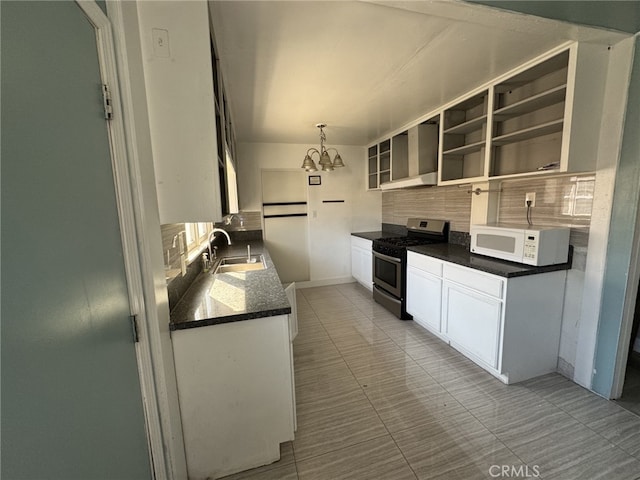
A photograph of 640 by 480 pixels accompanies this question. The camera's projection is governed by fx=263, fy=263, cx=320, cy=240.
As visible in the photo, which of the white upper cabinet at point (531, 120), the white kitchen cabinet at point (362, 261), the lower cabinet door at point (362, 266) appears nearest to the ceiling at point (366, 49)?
the white upper cabinet at point (531, 120)

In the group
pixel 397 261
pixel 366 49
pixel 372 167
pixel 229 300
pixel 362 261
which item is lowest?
pixel 362 261

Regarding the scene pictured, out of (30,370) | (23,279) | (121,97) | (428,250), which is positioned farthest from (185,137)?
(428,250)

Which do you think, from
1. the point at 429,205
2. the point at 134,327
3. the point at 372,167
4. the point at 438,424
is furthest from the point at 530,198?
the point at 134,327

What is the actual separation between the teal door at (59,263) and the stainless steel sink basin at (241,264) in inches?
68.2

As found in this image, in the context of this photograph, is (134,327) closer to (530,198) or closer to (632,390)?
(530,198)

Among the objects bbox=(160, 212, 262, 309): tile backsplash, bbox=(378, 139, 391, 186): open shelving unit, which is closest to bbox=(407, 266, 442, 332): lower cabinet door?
bbox=(378, 139, 391, 186): open shelving unit

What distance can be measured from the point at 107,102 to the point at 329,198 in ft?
11.9

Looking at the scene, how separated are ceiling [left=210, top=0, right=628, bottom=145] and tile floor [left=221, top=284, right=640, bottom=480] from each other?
2.27 metres

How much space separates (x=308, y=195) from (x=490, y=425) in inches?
137

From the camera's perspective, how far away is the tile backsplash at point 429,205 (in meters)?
2.95

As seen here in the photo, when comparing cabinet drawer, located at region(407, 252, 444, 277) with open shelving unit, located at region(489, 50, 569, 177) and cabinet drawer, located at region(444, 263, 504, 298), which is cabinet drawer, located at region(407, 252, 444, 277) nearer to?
cabinet drawer, located at region(444, 263, 504, 298)

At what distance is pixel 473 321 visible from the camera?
7.18 feet

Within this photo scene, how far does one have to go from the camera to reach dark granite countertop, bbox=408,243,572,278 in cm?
190

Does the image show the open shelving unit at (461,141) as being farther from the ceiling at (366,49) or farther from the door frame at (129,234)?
the door frame at (129,234)
